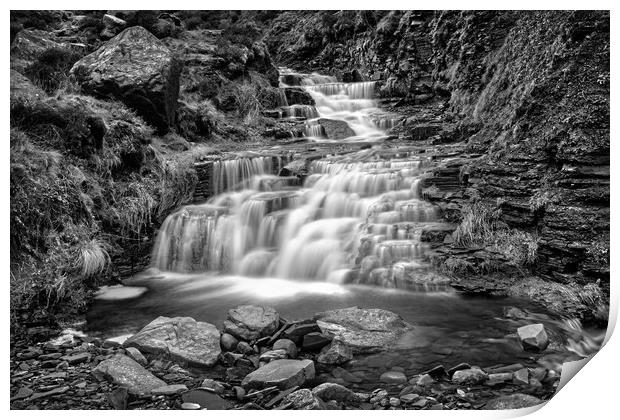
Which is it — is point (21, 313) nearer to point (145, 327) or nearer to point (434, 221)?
point (145, 327)

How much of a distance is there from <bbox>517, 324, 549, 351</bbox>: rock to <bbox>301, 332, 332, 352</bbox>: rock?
5.15 feet

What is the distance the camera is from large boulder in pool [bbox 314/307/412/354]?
150 inches

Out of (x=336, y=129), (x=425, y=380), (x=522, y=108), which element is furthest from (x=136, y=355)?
(x=336, y=129)

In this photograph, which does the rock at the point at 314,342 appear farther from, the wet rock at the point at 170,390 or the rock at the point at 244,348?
the wet rock at the point at 170,390

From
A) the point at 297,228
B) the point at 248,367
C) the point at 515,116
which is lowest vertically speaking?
the point at 248,367

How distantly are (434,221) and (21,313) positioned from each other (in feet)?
14.5

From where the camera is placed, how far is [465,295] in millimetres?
4773

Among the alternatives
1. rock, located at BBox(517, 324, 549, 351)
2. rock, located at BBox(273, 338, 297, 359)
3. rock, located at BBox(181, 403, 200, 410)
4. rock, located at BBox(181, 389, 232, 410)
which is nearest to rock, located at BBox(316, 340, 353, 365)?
rock, located at BBox(273, 338, 297, 359)

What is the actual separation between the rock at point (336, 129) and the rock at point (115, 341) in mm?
6772

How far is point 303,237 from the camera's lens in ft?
18.7

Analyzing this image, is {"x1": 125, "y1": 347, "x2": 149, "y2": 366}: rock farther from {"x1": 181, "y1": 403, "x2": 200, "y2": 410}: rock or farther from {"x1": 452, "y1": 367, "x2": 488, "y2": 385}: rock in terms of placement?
{"x1": 452, "y1": 367, "x2": 488, "y2": 385}: rock

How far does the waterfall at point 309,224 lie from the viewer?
17.4 ft

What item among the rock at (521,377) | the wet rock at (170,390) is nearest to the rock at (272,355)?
the wet rock at (170,390)
